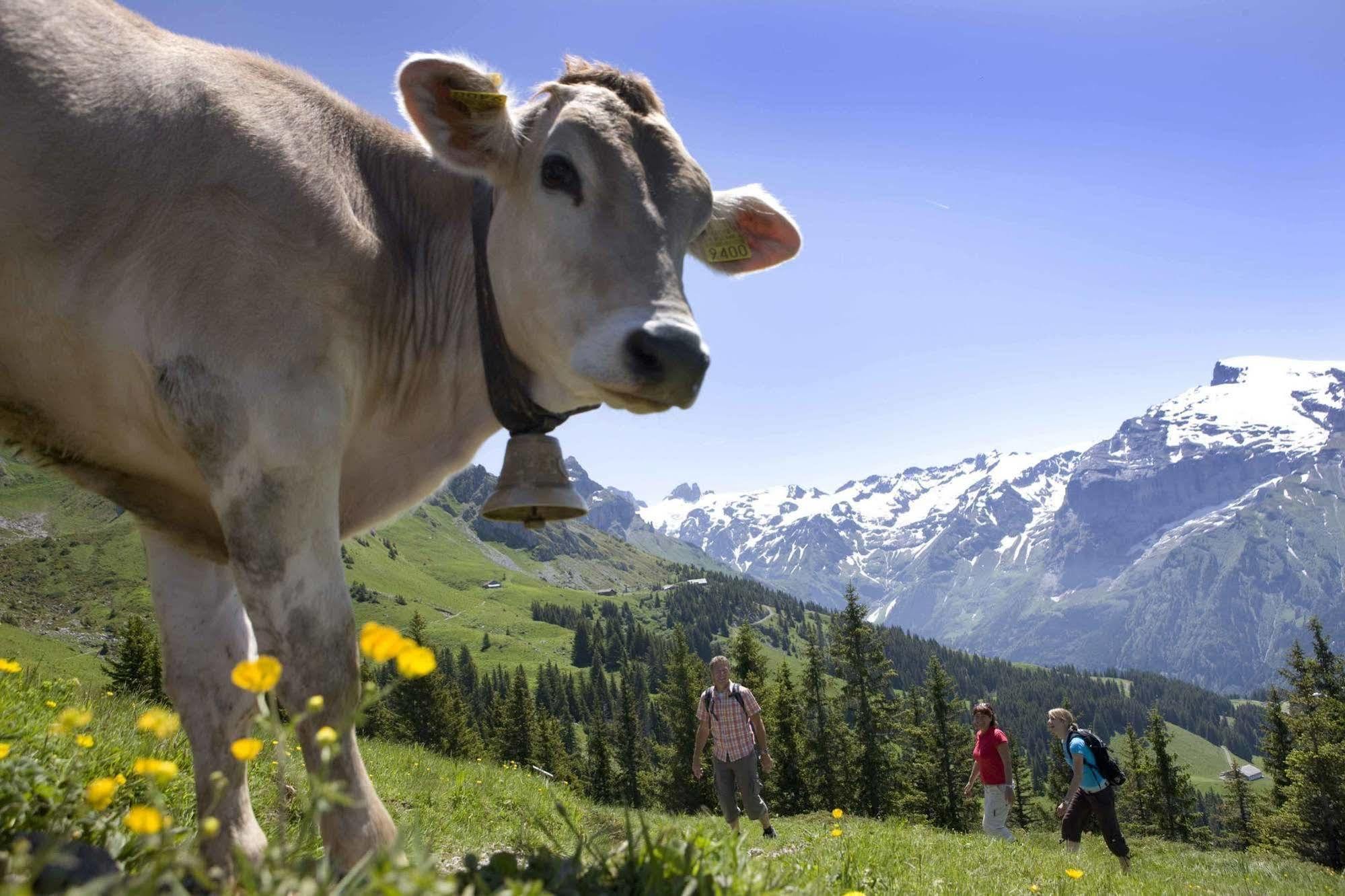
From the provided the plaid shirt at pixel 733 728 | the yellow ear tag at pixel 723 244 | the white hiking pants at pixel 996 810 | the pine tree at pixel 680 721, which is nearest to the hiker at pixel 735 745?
the plaid shirt at pixel 733 728

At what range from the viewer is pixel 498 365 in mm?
4121

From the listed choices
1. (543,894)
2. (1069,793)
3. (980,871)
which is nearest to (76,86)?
(543,894)

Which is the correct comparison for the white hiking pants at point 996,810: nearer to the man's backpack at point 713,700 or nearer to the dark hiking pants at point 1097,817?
the dark hiking pants at point 1097,817

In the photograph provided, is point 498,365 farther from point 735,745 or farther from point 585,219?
point 735,745

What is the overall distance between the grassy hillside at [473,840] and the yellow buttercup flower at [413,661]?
32 centimetres

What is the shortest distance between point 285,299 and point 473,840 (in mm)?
7074

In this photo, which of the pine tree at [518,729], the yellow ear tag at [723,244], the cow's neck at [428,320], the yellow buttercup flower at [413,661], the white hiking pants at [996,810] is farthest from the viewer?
the pine tree at [518,729]

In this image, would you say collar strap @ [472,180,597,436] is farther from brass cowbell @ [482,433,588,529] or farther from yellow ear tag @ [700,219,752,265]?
Result: yellow ear tag @ [700,219,752,265]

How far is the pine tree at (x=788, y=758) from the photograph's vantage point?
2896 inches

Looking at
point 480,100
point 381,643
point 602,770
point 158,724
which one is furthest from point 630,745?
point 381,643

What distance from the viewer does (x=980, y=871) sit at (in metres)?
10.1

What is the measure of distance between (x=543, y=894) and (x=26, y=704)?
4328 mm

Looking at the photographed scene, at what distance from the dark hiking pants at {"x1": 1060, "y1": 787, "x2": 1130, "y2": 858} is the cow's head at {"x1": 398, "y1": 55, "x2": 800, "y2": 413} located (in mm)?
16208

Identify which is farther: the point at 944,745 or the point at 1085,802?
the point at 944,745
